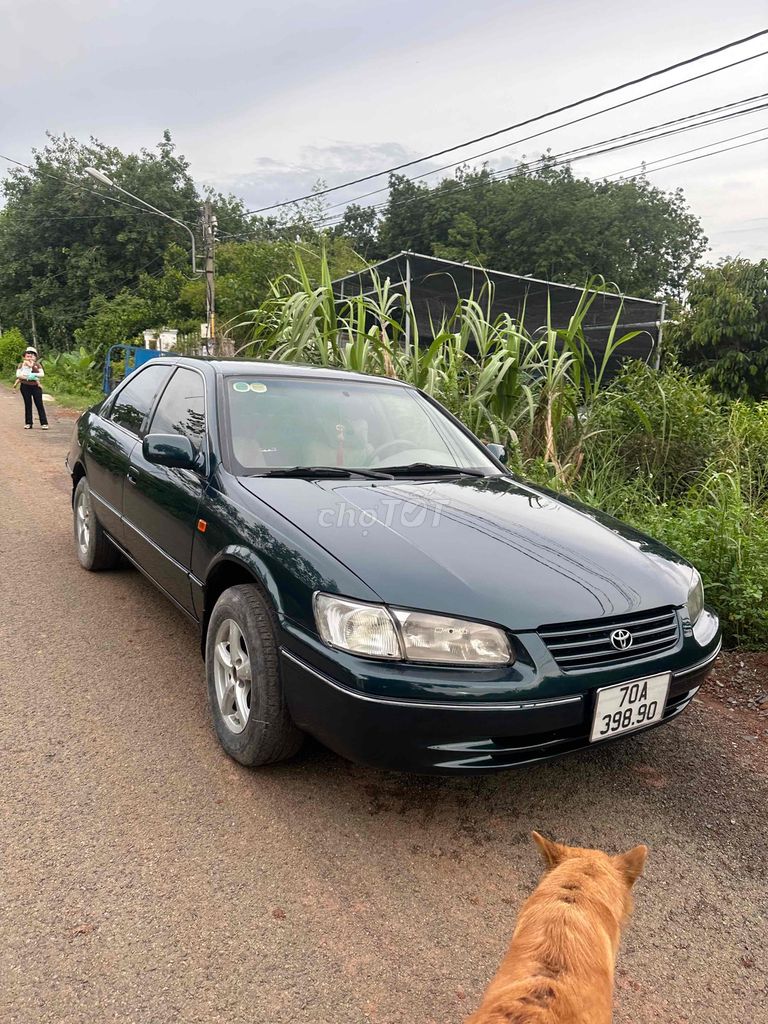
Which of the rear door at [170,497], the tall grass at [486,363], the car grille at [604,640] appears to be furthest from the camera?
the tall grass at [486,363]

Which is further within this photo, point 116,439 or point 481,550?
point 116,439

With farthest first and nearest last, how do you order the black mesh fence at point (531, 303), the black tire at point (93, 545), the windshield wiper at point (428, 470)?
the black mesh fence at point (531, 303)
the black tire at point (93, 545)
the windshield wiper at point (428, 470)

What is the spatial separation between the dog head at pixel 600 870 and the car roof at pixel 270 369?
2758 mm

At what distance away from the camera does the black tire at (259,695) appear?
2.43m

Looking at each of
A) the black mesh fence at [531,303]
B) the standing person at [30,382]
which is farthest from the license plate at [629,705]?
the standing person at [30,382]

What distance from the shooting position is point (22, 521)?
6172mm

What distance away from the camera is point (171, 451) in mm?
3090

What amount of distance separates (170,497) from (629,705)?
218 centimetres

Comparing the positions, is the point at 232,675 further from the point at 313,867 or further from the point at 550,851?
the point at 550,851

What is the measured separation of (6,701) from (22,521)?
3.50m

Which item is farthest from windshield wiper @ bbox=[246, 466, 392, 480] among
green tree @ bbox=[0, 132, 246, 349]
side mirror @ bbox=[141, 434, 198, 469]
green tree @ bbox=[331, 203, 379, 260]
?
green tree @ bbox=[331, 203, 379, 260]

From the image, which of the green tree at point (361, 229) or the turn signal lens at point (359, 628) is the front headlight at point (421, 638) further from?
the green tree at point (361, 229)

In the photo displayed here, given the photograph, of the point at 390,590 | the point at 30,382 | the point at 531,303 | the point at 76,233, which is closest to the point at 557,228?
the point at 76,233

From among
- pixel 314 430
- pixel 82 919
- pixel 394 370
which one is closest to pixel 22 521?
pixel 394 370
